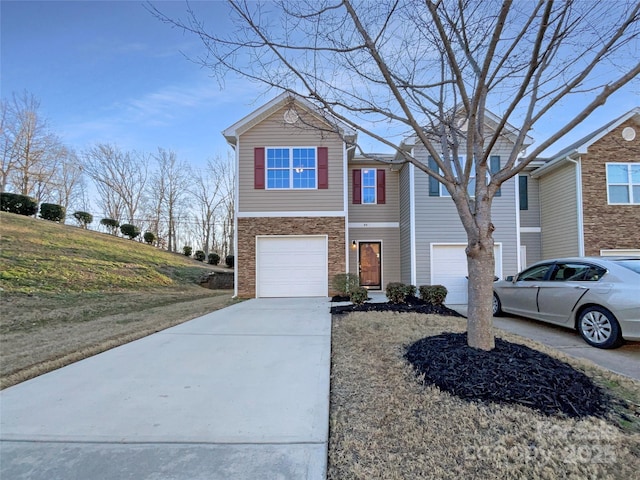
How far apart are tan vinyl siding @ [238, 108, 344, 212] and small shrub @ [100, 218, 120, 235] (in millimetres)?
18527

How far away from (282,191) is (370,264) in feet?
15.6

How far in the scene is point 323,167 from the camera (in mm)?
11297

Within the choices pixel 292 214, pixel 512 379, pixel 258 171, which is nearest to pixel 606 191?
pixel 292 214

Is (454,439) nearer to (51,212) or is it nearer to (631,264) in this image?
(631,264)

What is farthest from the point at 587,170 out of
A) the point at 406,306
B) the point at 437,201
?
the point at 406,306

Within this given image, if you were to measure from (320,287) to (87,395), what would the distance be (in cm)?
824

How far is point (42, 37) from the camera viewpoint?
8938 millimetres

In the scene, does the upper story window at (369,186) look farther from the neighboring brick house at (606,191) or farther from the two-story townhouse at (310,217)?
the neighboring brick house at (606,191)

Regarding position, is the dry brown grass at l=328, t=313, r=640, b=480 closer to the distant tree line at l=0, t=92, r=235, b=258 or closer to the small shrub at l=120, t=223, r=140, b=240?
the small shrub at l=120, t=223, r=140, b=240

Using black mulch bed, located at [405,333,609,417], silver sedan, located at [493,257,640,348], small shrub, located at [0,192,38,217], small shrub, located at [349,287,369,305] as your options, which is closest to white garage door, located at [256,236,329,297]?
small shrub, located at [349,287,369,305]

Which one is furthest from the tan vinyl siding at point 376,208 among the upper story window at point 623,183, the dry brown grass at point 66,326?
the upper story window at point 623,183

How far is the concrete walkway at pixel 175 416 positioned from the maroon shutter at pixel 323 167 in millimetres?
7194

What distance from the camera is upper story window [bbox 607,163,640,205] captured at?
10969mm

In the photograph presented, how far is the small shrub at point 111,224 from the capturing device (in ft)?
80.8
